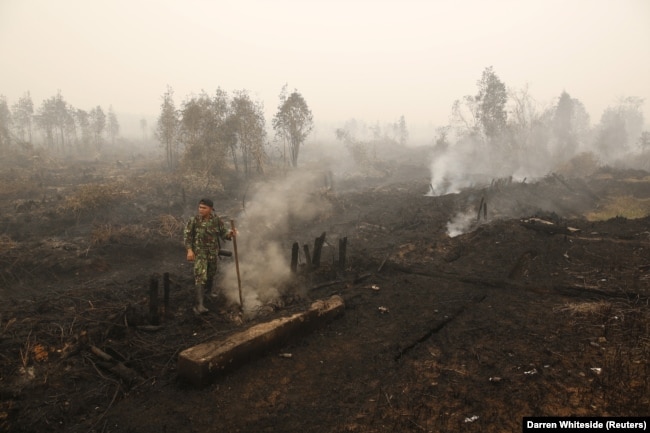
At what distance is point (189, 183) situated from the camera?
20219 millimetres

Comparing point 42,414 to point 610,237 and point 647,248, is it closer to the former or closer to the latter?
point 647,248

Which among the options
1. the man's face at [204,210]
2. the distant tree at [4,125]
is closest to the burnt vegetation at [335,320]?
the man's face at [204,210]

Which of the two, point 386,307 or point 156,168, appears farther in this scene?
point 156,168

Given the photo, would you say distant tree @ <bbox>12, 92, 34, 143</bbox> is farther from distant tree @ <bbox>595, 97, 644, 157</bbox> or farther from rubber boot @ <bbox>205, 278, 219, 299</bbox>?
distant tree @ <bbox>595, 97, 644, 157</bbox>

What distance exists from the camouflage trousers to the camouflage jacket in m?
0.08

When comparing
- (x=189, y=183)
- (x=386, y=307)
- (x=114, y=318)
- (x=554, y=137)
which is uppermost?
(x=554, y=137)

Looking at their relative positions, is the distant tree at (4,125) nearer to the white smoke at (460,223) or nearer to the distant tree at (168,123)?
the distant tree at (168,123)

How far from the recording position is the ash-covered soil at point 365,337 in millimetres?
3471

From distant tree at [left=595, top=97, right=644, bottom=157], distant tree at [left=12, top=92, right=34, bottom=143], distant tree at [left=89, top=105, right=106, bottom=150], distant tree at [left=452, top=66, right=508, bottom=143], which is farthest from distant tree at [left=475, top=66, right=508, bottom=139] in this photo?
distant tree at [left=12, top=92, right=34, bottom=143]

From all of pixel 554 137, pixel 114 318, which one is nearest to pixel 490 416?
pixel 114 318

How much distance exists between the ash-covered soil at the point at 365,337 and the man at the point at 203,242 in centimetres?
53

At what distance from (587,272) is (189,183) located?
18774mm

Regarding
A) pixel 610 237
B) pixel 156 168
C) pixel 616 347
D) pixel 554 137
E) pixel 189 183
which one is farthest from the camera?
pixel 554 137

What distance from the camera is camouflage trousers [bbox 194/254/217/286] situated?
5.70m
